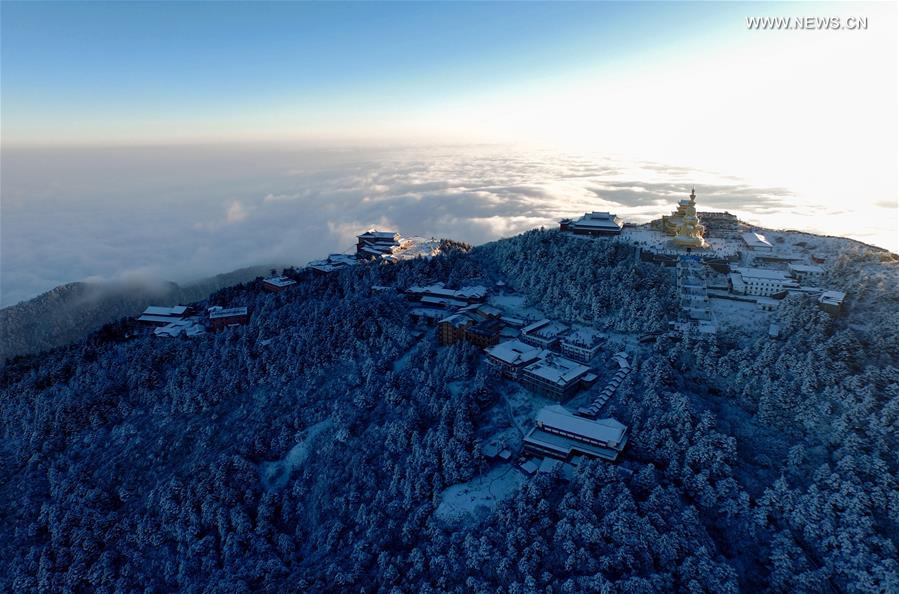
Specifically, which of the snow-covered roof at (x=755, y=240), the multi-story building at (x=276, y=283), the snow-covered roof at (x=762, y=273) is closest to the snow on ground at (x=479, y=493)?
the snow-covered roof at (x=762, y=273)

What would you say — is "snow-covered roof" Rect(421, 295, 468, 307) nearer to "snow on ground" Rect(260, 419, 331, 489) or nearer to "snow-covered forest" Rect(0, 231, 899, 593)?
"snow-covered forest" Rect(0, 231, 899, 593)

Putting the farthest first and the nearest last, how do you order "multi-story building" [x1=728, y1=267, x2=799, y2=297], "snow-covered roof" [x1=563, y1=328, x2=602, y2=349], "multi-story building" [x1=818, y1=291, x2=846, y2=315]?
"multi-story building" [x1=728, y1=267, x2=799, y2=297] < "snow-covered roof" [x1=563, y1=328, x2=602, y2=349] < "multi-story building" [x1=818, y1=291, x2=846, y2=315]

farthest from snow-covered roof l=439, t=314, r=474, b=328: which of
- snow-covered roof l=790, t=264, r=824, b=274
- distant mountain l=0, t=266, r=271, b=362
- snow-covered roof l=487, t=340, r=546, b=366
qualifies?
distant mountain l=0, t=266, r=271, b=362

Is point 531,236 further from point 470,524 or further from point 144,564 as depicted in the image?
point 144,564

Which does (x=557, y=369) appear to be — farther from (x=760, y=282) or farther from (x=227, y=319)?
(x=227, y=319)

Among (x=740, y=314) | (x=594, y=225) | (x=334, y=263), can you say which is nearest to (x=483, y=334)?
(x=740, y=314)

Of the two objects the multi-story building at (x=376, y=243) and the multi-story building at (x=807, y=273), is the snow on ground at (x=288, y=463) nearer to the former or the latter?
the multi-story building at (x=376, y=243)
